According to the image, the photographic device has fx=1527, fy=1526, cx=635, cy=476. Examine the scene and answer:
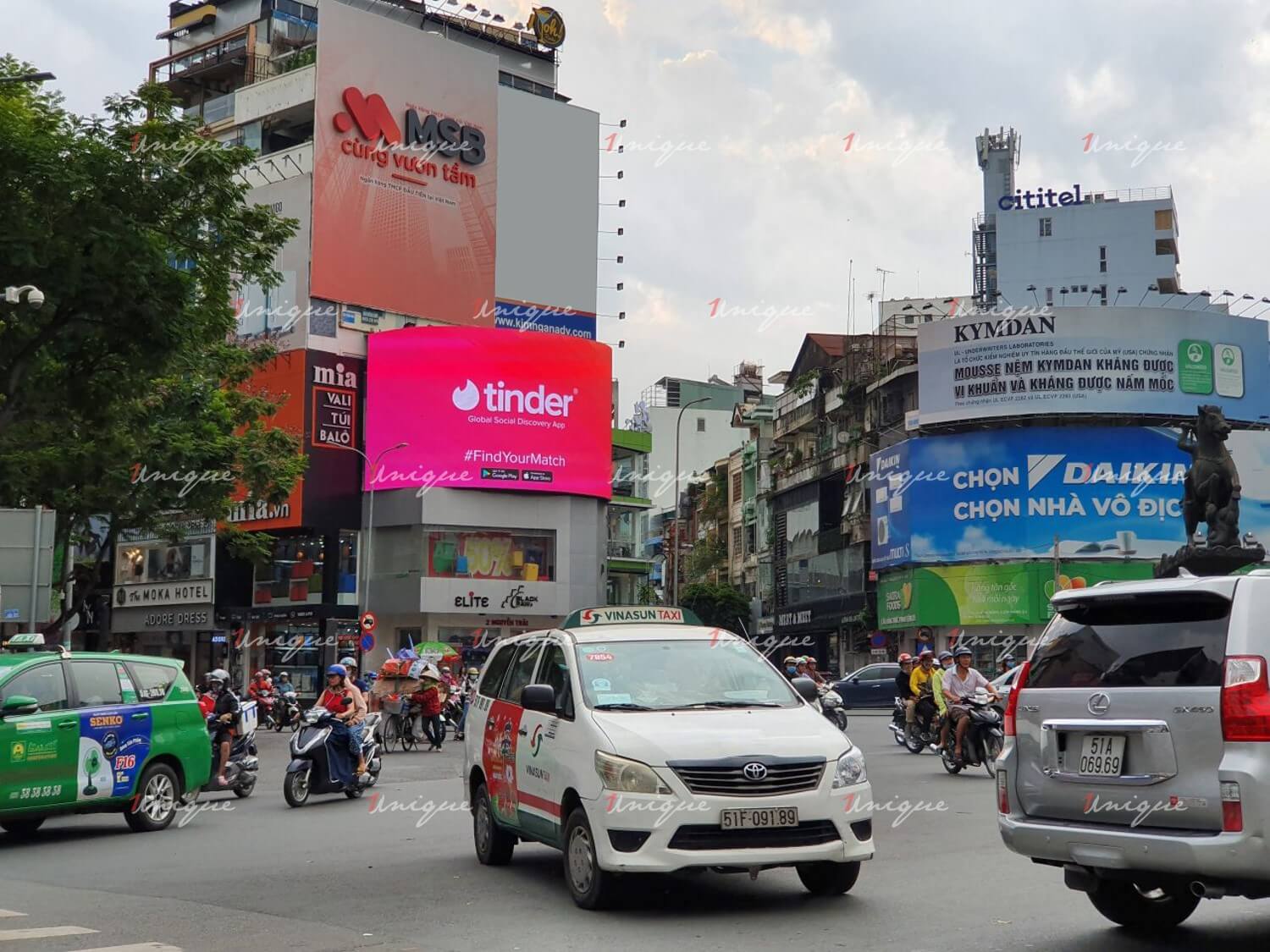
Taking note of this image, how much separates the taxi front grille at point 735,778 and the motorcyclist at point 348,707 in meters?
10.2

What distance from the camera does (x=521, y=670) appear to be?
36.2 feet

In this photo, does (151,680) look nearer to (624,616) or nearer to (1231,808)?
(624,616)

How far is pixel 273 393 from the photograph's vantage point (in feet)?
197

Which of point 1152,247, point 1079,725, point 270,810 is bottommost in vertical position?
point 270,810

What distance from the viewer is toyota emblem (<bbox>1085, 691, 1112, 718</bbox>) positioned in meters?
7.00

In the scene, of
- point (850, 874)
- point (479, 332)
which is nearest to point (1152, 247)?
point (479, 332)

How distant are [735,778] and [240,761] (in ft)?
40.6

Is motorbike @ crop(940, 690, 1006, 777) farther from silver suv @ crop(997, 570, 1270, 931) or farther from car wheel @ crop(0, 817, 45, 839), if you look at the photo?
silver suv @ crop(997, 570, 1270, 931)

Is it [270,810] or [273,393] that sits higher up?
[273,393]

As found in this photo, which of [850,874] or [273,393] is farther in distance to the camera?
[273,393]

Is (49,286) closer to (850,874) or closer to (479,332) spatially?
(850,874)

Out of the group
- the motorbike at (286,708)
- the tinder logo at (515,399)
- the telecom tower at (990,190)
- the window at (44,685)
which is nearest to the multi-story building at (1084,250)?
the telecom tower at (990,190)

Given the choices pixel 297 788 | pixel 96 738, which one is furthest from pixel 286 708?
pixel 96 738

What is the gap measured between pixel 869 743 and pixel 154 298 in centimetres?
1568
